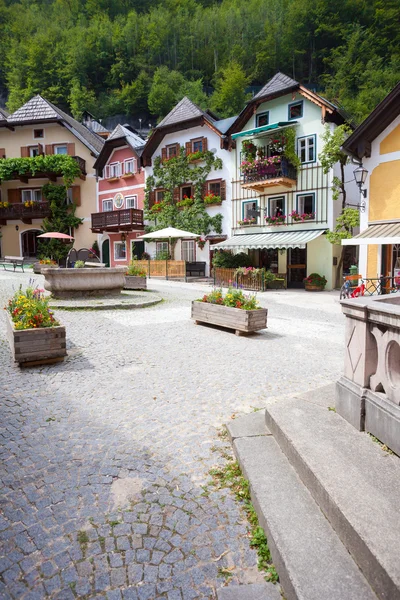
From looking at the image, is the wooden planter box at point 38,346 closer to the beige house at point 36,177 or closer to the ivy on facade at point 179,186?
the ivy on facade at point 179,186

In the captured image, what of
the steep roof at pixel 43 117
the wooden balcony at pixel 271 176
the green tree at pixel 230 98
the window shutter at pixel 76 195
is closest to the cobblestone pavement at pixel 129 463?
the wooden balcony at pixel 271 176

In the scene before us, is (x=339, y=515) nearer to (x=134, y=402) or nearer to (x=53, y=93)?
(x=134, y=402)

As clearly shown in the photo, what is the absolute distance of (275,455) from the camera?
3.38 metres

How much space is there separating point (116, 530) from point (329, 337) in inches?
272

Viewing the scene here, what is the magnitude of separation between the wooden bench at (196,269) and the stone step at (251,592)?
896 inches

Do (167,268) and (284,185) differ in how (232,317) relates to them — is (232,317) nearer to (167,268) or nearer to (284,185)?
(167,268)

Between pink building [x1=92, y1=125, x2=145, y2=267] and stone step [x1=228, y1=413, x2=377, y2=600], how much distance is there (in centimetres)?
2610

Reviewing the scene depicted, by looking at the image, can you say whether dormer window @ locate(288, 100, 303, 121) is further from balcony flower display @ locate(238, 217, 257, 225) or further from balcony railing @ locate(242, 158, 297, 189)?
balcony flower display @ locate(238, 217, 257, 225)

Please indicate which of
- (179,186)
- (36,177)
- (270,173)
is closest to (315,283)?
(270,173)

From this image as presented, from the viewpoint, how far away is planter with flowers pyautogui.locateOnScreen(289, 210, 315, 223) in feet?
69.4

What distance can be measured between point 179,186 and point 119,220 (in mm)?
4982

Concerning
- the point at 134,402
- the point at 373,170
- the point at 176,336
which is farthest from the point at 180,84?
the point at 134,402

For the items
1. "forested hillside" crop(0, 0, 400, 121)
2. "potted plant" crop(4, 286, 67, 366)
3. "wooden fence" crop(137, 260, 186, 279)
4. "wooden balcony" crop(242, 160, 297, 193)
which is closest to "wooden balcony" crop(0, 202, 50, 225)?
"wooden fence" crop(137, 260, 186, 279)

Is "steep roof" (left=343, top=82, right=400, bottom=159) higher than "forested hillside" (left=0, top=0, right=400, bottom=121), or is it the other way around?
"forested hillside" (left=0, top=0, right=400, bottom=121)
